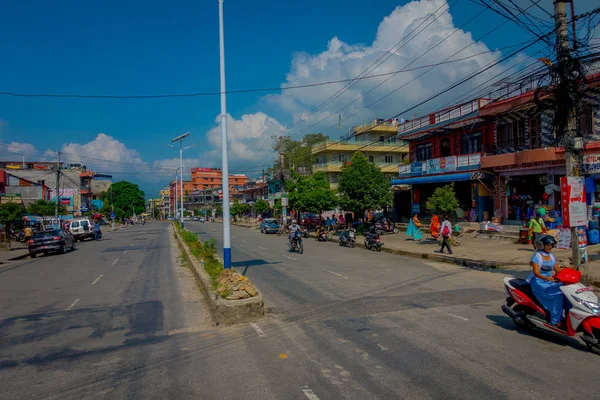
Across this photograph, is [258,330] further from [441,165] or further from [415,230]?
[441,165]

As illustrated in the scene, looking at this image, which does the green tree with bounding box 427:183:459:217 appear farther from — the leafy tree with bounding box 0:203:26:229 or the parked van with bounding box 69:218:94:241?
the parked van with bounding box 69:218:94:241

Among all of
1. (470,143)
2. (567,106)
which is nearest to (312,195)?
(470,143)

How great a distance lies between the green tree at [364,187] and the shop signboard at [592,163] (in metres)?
13.1

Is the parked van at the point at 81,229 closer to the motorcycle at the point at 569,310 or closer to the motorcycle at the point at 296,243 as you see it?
the motorcycle at the point at 296,243

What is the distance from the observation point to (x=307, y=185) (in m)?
40.7

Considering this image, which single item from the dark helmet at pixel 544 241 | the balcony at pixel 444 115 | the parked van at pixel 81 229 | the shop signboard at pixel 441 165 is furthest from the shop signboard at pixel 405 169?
the parked van at pixel 81 229

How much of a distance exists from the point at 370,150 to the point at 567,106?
42348 millimetres

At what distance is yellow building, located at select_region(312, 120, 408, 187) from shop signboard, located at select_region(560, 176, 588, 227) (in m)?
42.6

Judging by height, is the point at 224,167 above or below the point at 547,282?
above

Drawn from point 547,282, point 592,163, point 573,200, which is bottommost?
point 547,282

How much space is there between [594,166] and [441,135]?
42.3 feet

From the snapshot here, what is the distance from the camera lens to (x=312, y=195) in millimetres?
38531

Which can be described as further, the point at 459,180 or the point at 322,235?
the point at 322,235

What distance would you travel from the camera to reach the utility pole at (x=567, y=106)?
37.8 feet
